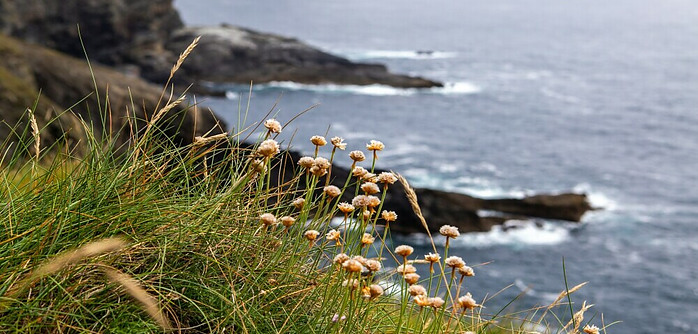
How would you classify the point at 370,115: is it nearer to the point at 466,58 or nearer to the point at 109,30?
the point at 109,30

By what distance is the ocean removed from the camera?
3238 centimetres

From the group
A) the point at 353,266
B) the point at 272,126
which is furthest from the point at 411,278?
the point at 272,126

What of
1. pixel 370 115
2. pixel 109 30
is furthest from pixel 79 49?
pixel 370 115

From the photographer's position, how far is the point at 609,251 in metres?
36.2

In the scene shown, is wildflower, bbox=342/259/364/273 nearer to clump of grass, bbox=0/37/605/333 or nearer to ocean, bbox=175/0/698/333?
clump of grass, bbox=0/37/605/333

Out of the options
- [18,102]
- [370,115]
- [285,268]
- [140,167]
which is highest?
[140,167]

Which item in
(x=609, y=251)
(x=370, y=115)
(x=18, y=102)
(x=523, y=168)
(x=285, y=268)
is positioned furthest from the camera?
(x=370, y=115)

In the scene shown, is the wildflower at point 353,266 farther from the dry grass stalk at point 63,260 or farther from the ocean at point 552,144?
the ocean at point 552,144

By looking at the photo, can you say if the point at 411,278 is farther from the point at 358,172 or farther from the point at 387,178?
the point at 358,172

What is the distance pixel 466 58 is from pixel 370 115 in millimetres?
53192

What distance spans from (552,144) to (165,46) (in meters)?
45.3

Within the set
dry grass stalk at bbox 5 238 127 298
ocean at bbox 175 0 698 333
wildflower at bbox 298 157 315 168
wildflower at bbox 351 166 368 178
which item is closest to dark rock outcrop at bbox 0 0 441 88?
ocean at bbox 175 0 698 333

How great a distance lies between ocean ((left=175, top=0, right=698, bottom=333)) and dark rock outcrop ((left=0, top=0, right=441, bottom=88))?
8.75 ft

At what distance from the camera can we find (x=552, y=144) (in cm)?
5831
